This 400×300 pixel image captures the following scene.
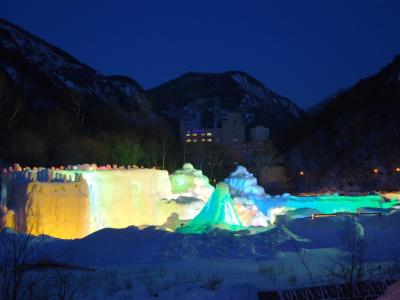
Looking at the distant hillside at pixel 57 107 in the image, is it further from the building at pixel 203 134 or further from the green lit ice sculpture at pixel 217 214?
the green lit ice sculpture at pixel 217 214

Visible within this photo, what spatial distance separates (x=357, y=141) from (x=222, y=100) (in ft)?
250

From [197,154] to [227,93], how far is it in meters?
76.8

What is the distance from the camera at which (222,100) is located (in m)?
124

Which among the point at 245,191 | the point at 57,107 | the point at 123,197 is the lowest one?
the point at 123,197

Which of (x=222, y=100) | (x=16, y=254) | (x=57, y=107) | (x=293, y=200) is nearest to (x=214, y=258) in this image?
(x=16, y=254)

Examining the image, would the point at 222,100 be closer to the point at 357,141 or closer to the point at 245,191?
the point at 357,141

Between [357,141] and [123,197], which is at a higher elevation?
[357,141]

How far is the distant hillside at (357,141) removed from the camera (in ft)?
149

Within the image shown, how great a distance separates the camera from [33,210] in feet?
50.3

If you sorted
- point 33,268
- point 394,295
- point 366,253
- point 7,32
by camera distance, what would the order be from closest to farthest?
point 394,295
point 33,268
point 366,253
point 7,32

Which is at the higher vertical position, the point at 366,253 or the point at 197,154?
the point at 197,154

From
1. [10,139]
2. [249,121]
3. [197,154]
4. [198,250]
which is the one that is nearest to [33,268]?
[198,250]

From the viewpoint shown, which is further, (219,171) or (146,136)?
(146,136)

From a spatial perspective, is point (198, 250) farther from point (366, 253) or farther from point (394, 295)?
point (394, 295)
